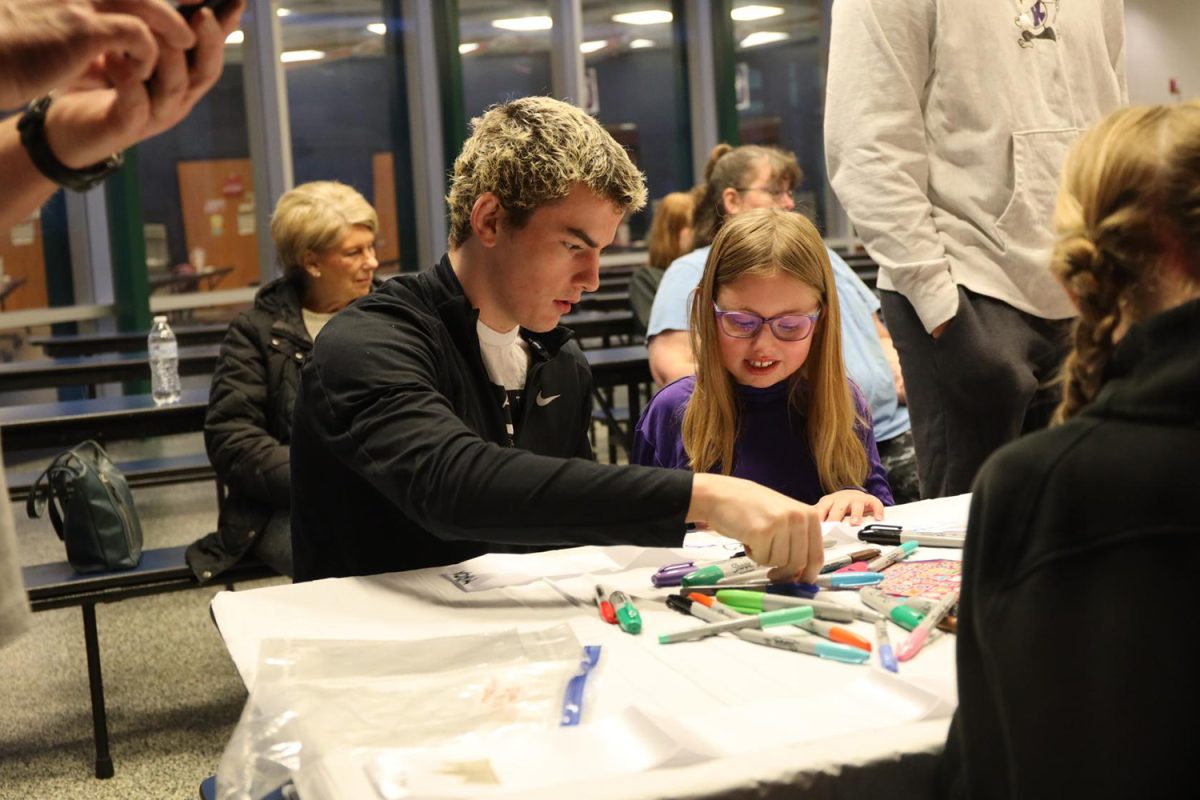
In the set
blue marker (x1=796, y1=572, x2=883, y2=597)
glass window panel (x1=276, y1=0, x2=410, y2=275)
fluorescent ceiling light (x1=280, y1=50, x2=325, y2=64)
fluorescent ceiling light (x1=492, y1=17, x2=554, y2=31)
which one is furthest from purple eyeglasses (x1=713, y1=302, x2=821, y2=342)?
fluorescent ceiling light (x1=492, y1=17, x2=554, y2=31)

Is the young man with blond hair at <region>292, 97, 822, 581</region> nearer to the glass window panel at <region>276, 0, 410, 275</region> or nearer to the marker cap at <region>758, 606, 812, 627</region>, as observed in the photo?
the marker cap at <region>758, 606, 812, 627</region>

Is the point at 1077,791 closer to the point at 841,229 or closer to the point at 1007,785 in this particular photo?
the point at 1007,785

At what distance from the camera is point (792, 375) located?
96.1 inches

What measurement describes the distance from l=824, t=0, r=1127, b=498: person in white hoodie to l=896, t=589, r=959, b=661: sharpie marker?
1.18 metres

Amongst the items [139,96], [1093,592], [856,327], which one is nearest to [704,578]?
[1093,592]

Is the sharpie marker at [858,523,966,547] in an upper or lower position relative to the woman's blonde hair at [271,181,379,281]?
lower

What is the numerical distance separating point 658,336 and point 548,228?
157 cm

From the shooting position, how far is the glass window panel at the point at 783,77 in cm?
1160

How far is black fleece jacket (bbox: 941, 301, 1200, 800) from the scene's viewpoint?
90cm

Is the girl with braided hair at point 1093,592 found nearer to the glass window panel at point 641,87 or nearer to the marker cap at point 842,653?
the marker cap at point 842,653

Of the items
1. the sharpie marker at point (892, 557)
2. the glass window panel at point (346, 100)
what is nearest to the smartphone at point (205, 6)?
the sharpie marker at point (892, 557)

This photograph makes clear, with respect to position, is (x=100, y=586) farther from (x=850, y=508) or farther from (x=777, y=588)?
(x=777, y=588)

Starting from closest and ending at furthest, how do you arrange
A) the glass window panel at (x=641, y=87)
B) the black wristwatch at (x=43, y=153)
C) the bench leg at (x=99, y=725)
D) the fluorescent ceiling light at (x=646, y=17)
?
the black wristwatch at (x=43, y=153) → the bench leg at (x=99, y=725) → the glass window panel at (x=641, y=87) → the fluorescent ceiling light at (x=646, y=17)

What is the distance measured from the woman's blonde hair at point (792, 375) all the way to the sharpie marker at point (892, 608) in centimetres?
87
